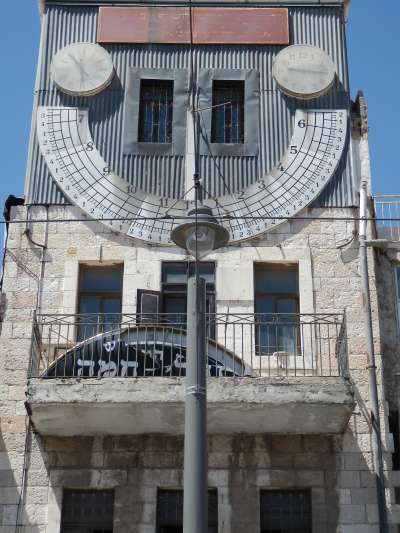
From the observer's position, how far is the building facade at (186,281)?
1508cm

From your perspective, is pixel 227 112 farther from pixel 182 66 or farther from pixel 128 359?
pixel 128 359

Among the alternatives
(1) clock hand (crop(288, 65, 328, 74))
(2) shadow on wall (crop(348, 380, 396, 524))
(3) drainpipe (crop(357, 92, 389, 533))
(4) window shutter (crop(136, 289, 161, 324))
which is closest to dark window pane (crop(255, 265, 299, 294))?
(3) drainpipe (crop(357, 92, 389, 533))

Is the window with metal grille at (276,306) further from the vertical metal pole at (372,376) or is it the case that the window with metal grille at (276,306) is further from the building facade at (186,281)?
the vertical metal pole at (372,376)

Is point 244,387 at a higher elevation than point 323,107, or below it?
below

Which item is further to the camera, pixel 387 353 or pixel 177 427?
pixel 387 353

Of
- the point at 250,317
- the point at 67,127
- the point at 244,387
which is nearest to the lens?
Result: the point at 244,387

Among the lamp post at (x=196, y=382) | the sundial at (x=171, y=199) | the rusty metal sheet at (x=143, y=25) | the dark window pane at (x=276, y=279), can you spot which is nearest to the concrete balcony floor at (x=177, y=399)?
the dark window pane at (x=276, y=279)

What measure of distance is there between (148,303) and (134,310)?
27 centimetres

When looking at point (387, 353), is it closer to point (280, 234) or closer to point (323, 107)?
point (280, 234)

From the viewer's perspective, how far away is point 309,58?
18.8 metres

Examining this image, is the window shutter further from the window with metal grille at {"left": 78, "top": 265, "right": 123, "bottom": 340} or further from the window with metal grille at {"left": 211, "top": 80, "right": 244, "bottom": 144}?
the window with metal grille at {"left": 211, "top": 80, "right": 244, "bottom": 144}

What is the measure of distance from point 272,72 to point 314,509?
8.18 metres

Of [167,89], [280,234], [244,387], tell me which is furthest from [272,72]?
[244,387]

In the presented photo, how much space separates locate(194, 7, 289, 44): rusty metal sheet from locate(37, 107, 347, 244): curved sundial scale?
6.06 ft
